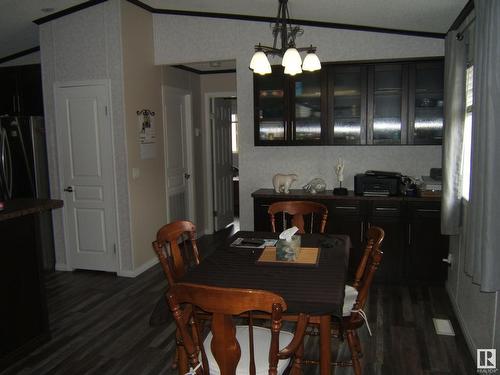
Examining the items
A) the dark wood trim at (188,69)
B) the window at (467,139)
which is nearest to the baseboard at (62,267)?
the dark wood trim at (188,69)

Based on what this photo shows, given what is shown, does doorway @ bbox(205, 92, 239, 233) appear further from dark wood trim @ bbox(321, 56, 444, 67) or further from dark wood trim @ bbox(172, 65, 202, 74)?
dark wood trim @ bbox(321, 56, 444, 67)

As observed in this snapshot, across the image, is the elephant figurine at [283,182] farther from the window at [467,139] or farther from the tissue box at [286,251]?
the tissue box at [286,251]

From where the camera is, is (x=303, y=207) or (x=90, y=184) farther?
(x=90, y=184)

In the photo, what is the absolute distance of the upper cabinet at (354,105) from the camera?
4238 mm

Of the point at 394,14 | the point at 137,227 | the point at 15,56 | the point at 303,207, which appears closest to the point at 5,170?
the point at 137,227

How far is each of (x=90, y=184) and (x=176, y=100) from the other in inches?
66.3

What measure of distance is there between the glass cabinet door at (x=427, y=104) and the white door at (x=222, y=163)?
314 centimetres

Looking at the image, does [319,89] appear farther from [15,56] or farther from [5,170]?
[15,56]

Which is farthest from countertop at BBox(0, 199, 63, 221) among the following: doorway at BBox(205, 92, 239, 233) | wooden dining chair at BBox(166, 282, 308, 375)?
doorway at BBox(205, 92, 239, 233)

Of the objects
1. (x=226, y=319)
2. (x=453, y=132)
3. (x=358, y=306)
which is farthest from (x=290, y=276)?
(x=453, y=132)

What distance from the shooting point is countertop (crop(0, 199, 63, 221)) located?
9.17 ft

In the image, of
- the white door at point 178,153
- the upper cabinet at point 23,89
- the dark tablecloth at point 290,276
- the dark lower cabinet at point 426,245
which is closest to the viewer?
the dark tablecloth at point 290,276

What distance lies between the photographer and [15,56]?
5.67 metres

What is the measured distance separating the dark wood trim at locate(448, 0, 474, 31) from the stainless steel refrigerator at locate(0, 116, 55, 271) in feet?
14.4
